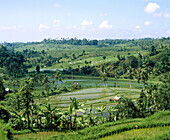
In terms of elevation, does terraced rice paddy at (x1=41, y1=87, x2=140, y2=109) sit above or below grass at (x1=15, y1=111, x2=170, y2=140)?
below

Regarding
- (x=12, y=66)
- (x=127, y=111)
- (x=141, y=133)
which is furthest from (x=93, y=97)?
(x=12, y=66)

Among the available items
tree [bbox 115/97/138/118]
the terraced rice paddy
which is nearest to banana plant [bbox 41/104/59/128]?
tree [bbox 115/97/138/118]

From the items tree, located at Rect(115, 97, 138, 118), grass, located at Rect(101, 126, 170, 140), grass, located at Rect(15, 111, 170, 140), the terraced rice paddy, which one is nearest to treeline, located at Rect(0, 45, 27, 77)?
the terraced rice paddy

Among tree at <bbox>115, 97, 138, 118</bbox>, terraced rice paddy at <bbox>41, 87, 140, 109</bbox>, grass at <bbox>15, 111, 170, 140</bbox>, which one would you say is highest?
grass at <bbox>15, 111, 170, 140</bbox>

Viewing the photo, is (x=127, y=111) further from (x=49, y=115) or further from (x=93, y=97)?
(x=93, y=97)

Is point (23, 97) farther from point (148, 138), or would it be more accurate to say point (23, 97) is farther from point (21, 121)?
point (148, 138)

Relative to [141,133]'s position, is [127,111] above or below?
below

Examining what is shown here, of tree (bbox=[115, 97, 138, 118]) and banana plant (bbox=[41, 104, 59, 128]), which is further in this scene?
tree (bbox=[115, 97, 138, 118])

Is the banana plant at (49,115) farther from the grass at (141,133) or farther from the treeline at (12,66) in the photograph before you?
the treeline at (12,66)

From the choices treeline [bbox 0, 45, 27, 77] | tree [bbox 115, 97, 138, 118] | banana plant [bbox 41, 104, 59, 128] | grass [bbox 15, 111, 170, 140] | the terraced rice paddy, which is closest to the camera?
grass [bbox 15, 111, 170, 140]

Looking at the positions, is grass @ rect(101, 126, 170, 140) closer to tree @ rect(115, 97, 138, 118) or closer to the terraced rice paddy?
tree @ rect(115, 97, 138, 118)

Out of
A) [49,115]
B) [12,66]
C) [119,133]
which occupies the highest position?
[12,66]

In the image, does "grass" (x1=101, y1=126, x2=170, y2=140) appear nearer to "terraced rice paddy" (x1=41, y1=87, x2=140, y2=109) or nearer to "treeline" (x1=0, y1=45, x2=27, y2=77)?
"terraced rice paddy" (x1=41, y1=87, x2=140, y2=109)

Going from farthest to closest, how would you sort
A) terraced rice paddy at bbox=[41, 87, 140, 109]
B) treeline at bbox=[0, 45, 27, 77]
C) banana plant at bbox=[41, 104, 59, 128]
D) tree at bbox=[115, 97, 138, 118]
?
treeline at bbox=[0, 45, 27, 77]
terraced rice paddy at bbox=[41, 87, 140, 109]
tree at bbox=[115, 97, 138, 118]
banana plant at bbox=[41, 104, 59, 128]
